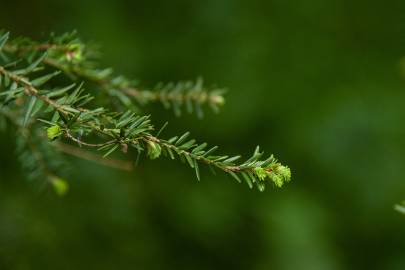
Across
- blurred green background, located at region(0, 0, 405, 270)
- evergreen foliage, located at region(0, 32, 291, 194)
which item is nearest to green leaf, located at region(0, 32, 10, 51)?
evergreen foliage, located at region(0, 32, 291, 194)

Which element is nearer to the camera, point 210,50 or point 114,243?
point 114,243

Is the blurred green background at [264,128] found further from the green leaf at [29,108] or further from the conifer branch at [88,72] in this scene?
the green leaf at [29,108]

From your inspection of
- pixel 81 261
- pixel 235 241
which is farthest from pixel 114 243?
pixel 235 241

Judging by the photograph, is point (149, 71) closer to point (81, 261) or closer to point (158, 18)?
point (158, 18)

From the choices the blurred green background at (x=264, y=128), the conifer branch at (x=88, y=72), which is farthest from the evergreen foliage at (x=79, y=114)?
the blurred green background at (x=264, y=128)

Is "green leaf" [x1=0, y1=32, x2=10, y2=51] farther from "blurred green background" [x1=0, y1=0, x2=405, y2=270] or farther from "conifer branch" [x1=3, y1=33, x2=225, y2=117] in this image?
"blurred green background" [x1=0, y1=0, x2=405, y2=270]

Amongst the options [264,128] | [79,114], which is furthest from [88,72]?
[264,128]
